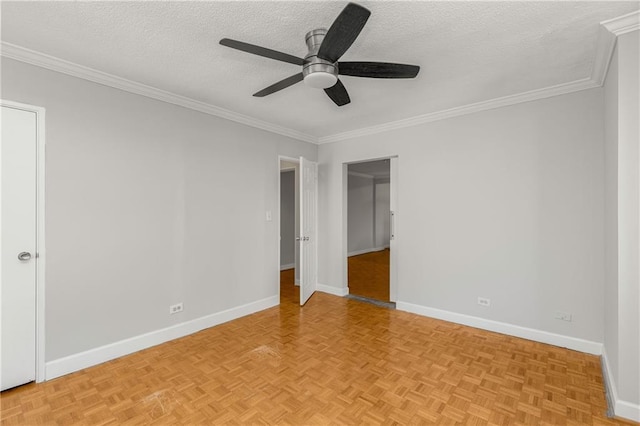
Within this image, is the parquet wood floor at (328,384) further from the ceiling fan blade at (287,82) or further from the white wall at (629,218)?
the ceiling fan blade at (287,82)

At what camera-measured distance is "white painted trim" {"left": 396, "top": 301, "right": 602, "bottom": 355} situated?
2832 mm

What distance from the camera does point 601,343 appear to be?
2.76 meters

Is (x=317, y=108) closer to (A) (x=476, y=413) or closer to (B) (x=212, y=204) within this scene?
(B) (x=212, y=204)

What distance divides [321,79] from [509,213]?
2533 millimetres

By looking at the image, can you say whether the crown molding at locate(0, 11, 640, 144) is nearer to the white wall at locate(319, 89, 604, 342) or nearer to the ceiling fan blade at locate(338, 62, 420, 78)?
the white wall at locate(319, 89, 604, 342)

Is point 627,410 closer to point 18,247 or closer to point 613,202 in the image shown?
point 613,202

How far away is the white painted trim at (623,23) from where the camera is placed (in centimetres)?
187

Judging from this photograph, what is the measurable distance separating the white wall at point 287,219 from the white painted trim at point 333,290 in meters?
1.86

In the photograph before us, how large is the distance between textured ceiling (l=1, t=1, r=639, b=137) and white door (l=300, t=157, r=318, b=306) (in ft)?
4.89

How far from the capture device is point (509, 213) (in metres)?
3.23

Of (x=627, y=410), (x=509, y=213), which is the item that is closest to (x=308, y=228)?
(x=509, y=213)

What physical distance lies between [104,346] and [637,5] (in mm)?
4648

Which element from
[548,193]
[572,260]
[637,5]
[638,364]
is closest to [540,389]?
[638,364]

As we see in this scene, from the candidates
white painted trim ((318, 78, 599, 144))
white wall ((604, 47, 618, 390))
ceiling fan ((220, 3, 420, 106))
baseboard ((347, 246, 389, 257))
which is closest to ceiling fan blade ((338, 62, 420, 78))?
ceiling fan ((220, 3, 420, 106))
